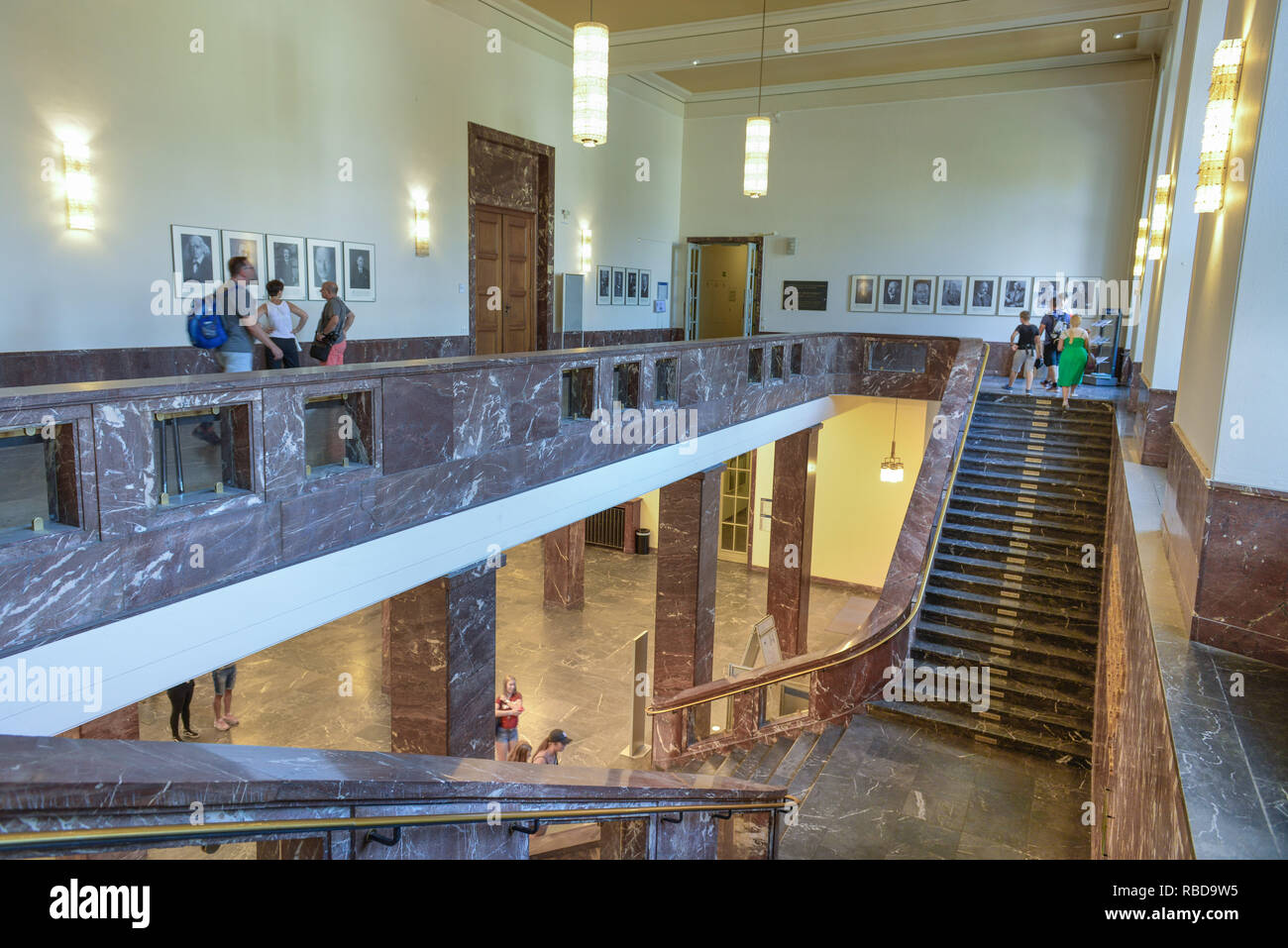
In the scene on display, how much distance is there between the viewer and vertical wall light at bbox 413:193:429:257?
10969 millimetres

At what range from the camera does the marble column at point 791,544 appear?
12.5m

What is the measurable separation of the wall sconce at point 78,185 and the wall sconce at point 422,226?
409cm

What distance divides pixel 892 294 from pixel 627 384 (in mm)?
9705

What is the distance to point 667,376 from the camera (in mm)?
8203

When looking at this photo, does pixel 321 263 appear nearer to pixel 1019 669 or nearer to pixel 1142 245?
pixel 1019 669

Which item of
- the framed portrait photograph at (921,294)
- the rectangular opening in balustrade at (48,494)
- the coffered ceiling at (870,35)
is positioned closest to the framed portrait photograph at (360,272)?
the coffered ceiling at (870,35)

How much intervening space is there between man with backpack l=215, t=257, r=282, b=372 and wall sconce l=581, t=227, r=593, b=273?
8.31m

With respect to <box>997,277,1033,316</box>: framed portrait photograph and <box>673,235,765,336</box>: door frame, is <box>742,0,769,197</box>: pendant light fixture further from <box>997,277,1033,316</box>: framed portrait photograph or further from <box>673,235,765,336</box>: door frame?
<box>997,277,1033,316</box>: framed portrait photograph

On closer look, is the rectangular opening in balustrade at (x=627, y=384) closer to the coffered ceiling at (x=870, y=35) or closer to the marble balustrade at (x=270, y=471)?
the marble balustrade at (x=270, y=471)

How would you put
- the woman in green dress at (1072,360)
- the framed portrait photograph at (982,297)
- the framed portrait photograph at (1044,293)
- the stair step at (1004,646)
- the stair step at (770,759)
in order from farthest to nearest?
the framed portrait photograph at (982,297)
the framed portrait photograph at (1044,293)
the woman in green dress at (1072,360)
the stair step at (1004,646)
the stair step at (770,759)

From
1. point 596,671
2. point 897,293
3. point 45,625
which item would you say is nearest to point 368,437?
point 45,625

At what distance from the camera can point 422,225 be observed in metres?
11.0

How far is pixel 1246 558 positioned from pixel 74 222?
8.53 metres
